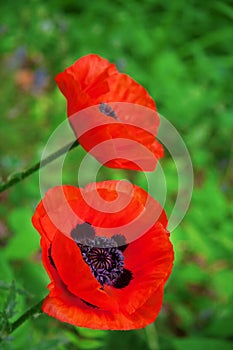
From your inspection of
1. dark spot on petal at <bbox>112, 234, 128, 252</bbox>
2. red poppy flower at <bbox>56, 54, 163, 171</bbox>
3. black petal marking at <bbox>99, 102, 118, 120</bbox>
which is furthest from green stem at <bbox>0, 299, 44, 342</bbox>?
black petal marking at <bbox>99, 102, 118, 120</bbox>

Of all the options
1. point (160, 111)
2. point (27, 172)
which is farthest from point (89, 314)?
point (160, 111)

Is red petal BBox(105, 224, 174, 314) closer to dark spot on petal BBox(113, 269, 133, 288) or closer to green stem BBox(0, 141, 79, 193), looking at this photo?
dark spot on petal BBox(113, 269, 133, 288)

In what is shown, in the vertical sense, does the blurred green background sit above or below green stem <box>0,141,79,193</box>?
below

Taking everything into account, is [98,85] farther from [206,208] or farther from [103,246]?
[206,208]

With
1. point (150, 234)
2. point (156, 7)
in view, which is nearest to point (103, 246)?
point (150, 234)

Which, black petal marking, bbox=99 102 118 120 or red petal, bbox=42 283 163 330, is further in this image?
black petal marking, bbox=99 102 118 120

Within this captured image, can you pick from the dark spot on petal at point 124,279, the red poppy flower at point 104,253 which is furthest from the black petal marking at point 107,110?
the dark spot on petal at point 124,279

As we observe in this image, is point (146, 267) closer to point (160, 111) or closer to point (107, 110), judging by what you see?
point (107, 110)
